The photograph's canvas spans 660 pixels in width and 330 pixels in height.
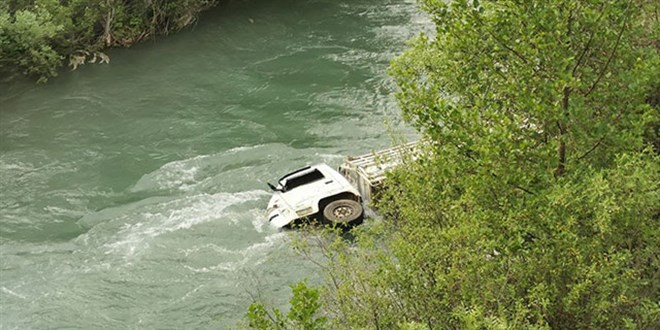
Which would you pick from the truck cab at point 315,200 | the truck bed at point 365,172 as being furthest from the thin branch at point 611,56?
the truck cab at point 315,200

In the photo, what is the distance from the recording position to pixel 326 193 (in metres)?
19.6

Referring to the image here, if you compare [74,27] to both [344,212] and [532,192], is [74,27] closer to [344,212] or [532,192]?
[344,212]

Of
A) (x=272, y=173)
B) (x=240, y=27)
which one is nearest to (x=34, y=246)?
(x=272, y=173)

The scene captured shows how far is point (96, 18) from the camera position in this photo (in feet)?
105

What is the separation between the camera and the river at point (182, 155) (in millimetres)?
17453

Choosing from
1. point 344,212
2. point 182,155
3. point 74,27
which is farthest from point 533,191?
point 74,27

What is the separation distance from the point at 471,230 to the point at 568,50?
273 centimetres

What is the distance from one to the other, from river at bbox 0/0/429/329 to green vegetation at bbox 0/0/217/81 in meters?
0.77

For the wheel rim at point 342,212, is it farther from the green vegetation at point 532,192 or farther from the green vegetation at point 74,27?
the green vegetation at point 74,27

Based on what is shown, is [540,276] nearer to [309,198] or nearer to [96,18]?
[309,198]

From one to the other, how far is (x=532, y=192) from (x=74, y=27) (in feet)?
86.9

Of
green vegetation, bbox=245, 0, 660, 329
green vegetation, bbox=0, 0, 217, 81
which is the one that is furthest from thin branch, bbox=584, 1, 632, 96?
green vegetation, bbox=0, 0, 217, 81

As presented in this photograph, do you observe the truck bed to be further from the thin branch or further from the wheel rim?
the thin branch

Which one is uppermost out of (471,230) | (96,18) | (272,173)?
(471,230)
